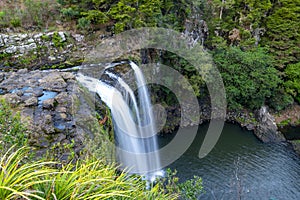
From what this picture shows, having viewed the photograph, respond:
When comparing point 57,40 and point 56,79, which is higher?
point 57,40

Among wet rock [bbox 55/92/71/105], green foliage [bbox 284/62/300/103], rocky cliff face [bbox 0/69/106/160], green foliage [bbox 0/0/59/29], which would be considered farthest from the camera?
green foliage [bbox 284/62/300/103]

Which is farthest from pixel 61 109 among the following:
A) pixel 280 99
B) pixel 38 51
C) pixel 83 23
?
pixel 280 99

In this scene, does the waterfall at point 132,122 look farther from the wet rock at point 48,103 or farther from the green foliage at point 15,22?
the green foliage at point 15,22

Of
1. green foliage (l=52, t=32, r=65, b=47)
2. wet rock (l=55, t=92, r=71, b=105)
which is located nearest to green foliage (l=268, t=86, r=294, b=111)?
green foliage (l=52, t=32, r=65, b=47)

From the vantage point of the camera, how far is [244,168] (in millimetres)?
10648

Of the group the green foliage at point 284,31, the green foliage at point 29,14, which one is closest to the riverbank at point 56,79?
the green foliage at point 29,14

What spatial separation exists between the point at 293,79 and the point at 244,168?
24.5 ft

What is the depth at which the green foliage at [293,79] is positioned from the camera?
14.7m

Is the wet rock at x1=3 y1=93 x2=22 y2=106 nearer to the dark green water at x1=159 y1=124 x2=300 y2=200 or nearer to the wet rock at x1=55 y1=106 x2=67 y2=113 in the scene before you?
the wet rock at x1=55 y1=106 x2=67 y2=113

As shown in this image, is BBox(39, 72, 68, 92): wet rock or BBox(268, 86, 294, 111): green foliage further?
BBox(268, 86, 294, 111): green foliage

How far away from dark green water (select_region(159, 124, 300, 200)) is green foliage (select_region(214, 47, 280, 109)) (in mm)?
2233

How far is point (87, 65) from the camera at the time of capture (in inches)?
385

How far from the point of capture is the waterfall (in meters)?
8.00

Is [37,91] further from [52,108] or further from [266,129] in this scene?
[266,129]
